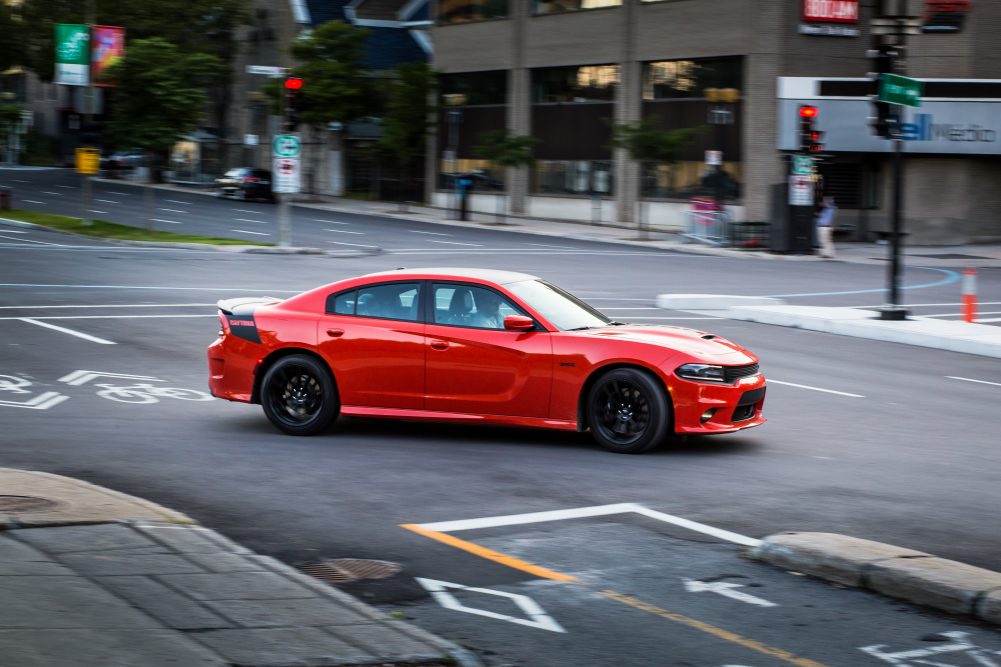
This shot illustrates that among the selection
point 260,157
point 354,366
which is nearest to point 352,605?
point 354,366

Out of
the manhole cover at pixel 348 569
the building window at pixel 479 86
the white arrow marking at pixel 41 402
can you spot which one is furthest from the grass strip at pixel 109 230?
the manhole cover at pixel 348 569

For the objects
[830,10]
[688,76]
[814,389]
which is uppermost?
[830,10]

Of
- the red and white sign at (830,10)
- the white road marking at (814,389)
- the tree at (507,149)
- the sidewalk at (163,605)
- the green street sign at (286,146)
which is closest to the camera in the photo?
the sidewalk at (163,605)

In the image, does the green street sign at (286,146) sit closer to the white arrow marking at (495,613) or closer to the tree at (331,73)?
the tree at (331,73)

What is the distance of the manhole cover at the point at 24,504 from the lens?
8227 mm

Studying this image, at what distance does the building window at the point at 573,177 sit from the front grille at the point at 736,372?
45419 mm

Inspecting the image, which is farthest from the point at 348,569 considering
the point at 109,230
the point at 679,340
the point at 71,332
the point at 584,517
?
the point at 109,230

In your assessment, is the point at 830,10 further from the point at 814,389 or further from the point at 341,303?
the point at 341,303

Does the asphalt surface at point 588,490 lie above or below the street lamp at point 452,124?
below

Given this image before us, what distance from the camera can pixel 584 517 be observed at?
29.2 feet

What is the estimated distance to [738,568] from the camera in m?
7.70

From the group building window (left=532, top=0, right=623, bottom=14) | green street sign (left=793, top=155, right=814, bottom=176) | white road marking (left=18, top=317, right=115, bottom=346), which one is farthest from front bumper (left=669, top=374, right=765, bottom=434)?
building window (left=532, top=0, right=623, bottom=14)

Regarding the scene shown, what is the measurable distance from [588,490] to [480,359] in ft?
6.92

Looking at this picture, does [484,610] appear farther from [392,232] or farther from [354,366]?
[392,232]
